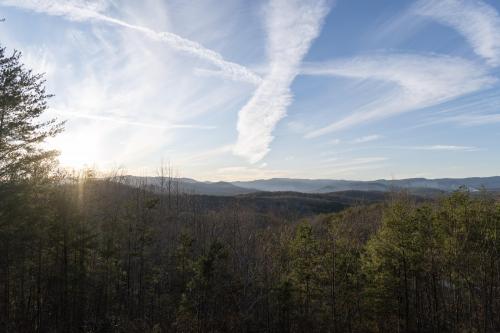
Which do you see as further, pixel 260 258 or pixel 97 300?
pixel 260 258

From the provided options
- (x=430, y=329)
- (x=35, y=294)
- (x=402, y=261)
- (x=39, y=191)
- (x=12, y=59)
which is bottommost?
(x=430, y=329)

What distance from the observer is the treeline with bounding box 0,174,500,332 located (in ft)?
71.8

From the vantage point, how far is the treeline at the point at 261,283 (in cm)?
2188

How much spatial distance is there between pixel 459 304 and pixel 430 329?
271cm

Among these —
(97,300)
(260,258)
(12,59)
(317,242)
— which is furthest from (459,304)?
(12,59)

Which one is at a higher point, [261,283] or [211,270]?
[211,270]

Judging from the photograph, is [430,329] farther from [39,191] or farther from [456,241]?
[39,191]

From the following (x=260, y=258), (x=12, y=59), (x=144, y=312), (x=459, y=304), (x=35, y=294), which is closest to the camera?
(x=12, y=59)

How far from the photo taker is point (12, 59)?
2012 cm

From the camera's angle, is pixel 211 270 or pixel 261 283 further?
pixel 261 283

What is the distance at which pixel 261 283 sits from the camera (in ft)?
105

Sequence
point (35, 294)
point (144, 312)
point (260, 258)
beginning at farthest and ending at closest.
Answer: point (260, 258) < point (144, 312) < point (35, 294)

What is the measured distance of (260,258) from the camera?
3856 cm

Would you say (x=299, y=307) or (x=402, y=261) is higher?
(x=402, y=261)
